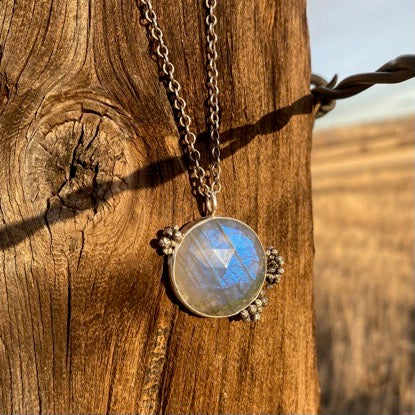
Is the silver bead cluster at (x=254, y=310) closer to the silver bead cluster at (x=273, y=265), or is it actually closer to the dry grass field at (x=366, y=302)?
the silver bead cluster at (x=273, y=265)

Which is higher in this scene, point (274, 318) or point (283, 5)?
point (283, 5)

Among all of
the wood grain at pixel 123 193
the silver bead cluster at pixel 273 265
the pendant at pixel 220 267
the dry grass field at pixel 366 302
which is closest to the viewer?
the wood grain at pixel 123 193

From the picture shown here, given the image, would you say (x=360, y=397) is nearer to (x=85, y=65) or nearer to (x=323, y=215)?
(x=85, y=65)

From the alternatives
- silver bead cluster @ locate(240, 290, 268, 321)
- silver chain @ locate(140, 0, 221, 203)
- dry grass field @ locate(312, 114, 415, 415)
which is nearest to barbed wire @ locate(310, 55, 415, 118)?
silver chain @ locate(140, 0, 221, 203)

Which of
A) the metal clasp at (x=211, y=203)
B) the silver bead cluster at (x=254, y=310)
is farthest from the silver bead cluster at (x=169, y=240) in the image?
the silver bead cluster at (x=254, y=310)

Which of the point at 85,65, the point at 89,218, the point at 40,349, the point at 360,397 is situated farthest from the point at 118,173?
the point at 360,397

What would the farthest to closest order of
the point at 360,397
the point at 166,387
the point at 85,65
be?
the point at 360,397
the point at 166,387
the point at 85,65

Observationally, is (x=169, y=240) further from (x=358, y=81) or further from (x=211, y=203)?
(x=358, y=81)
